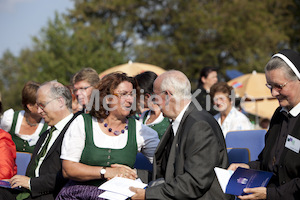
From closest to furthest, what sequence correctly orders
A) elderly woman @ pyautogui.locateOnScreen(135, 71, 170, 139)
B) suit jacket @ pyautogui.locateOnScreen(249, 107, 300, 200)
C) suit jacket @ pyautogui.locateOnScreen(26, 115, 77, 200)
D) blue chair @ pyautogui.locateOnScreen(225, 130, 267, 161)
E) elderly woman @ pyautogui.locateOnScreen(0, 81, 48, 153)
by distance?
suit jacket @ pyautogui.locateOnScreen(249, 107, 300, 200) → suit jacket @ pyautogui.locateOnScreen(26, 115, 77, 200) → blue chair @ pyautogui.locateOnScreen(225, 130, 267, 161) → elderly woman @ pyautogui.locateOnScreen(135, 71, 170, 139) → elderly woman @ pyautogui.locateOnScreen(0, 81, 48, 153)

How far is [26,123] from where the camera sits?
5969 millimetres

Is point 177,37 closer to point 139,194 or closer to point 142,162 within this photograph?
point 142,162

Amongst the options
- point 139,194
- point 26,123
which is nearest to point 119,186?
point 139,194

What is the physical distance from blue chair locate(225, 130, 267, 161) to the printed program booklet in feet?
6.30

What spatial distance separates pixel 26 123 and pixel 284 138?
12.0 feet

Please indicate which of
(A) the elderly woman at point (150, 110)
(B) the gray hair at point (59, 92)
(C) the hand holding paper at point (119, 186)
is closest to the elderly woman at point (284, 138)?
(C) the hand holding paper at point (119, 186)

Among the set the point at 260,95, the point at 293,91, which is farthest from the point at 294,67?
the point at 260,95

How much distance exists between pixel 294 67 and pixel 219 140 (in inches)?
30.3

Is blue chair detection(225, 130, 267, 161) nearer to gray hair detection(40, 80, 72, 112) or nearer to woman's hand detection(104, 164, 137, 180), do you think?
woman's hand detection(104, 164, 137, 180)

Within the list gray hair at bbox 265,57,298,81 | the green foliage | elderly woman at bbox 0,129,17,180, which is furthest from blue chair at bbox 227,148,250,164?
the green foliage

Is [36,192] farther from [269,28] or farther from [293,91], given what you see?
[269,28]

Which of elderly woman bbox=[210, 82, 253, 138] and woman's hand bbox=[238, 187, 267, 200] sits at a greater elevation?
elderly woman bbox=[210, 82, 253, 138]

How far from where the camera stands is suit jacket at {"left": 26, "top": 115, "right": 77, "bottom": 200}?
4.31m

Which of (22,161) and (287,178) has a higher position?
(287,178)
